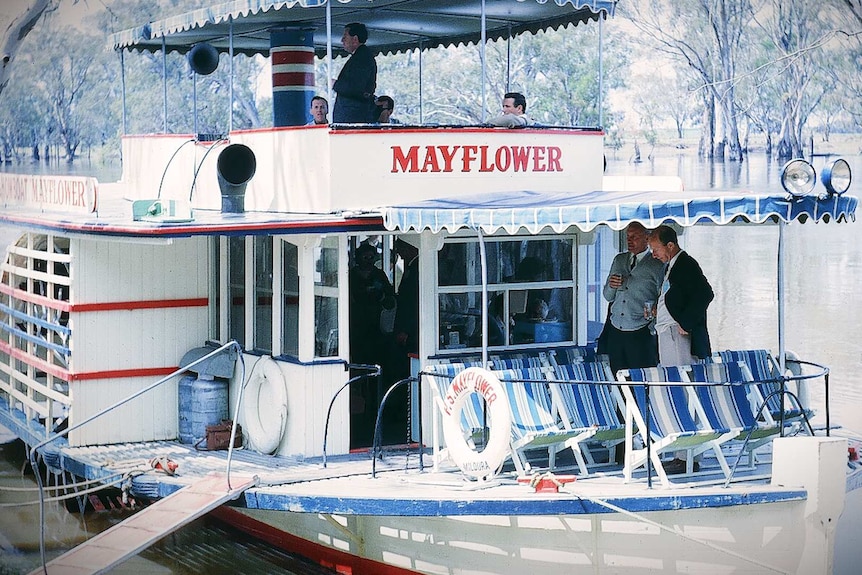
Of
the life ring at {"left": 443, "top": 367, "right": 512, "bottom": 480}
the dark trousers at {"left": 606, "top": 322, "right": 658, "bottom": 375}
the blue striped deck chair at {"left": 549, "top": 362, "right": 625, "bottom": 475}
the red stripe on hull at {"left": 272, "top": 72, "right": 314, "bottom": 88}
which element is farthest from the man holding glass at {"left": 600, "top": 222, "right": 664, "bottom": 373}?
the red stripe on hull at {"left": 272, "top": 72, "right": 314, "bottom": 88}

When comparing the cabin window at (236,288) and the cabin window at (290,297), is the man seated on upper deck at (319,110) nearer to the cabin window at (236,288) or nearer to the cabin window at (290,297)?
the cabin window at (236,288)

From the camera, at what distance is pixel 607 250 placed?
31.1ft

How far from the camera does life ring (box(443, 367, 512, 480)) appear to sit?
22.5 ft

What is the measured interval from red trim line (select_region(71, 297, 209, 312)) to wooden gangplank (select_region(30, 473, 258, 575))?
75.7 inches

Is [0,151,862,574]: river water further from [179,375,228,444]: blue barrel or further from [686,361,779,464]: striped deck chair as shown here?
[686,361,779,464]: striped deck chair

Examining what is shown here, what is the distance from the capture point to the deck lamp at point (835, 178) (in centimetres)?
665

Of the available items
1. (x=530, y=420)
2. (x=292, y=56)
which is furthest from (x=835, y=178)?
(x=292, y=56)

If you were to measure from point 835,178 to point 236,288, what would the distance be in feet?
14.2

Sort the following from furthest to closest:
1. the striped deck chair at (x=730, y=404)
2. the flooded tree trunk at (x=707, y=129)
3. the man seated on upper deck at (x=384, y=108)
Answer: the flooded tree trunk at (x=707, y=129), the man seated on upper deck at (x=384, y=108), the striped deck chair at (x=730, y=404)

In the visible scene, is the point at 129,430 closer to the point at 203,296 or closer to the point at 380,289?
the point at 203,296

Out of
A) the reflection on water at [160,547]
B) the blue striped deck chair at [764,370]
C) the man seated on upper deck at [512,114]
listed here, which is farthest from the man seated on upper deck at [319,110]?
the blue striped deck chair at [764,370]

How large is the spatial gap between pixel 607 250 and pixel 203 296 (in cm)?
298

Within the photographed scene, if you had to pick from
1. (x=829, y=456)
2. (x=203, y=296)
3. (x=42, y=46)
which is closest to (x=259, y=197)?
(x=203, y=296)

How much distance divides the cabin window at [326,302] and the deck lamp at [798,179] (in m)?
2.92
